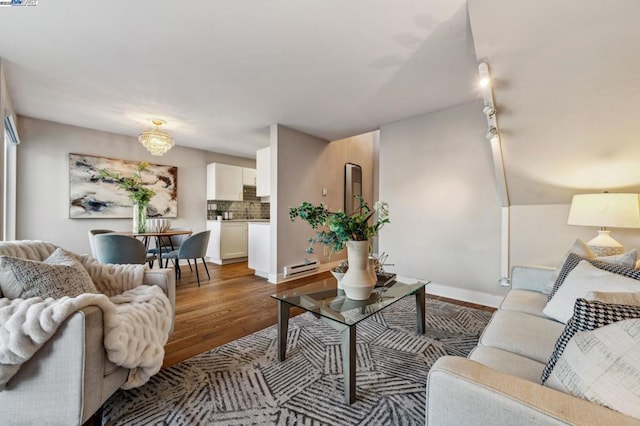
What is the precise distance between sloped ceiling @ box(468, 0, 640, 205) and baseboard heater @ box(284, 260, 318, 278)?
293 cm

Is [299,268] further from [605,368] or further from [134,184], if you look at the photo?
[605,368]

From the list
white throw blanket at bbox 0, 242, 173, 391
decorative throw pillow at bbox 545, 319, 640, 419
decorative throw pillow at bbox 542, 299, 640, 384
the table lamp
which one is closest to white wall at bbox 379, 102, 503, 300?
the table lamp

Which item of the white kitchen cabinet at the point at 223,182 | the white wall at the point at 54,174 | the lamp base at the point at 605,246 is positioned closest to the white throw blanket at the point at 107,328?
→ the lamp base at the point at 605,246

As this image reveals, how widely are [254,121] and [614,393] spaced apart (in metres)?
3.81

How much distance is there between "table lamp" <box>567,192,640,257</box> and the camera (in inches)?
72.6

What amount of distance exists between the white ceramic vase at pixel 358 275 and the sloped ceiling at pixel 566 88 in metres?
1.52

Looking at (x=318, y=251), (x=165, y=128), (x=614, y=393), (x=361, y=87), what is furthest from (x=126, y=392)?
(x=165, y=128)

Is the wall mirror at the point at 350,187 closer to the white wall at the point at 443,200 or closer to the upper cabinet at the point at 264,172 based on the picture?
the white wall at the point at 443,200

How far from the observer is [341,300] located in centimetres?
180

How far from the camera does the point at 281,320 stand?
5.85 ft

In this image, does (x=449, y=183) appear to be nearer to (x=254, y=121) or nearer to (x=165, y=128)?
(x=254, y=121)

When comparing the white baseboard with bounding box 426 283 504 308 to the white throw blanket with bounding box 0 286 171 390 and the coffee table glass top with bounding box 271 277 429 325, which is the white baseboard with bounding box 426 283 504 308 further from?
the white throw blanket with bounding box 0 286 171 390

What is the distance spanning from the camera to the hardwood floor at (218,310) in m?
2.05

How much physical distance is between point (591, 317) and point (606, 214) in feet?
5.51
